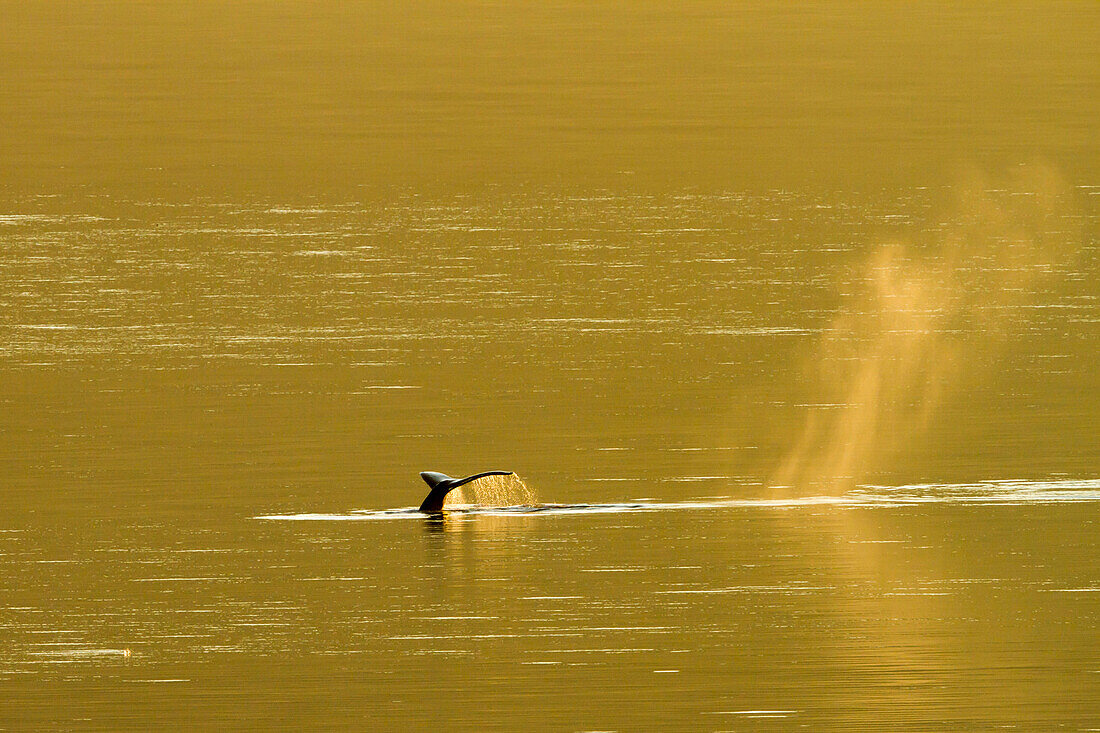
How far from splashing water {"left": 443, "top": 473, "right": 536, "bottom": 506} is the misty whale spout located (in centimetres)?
104

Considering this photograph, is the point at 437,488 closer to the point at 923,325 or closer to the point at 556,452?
the point at 556,452

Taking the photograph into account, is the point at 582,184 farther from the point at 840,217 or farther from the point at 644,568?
the point at 644,568

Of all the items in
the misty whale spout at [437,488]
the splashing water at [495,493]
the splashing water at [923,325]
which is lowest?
the misty whale spout at [437,488]

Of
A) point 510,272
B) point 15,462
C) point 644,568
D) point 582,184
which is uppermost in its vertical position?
point 582,184

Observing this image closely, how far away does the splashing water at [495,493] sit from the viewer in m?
49.2

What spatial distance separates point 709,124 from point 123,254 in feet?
258

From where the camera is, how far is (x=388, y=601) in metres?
40.4

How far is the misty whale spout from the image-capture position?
4406 cm

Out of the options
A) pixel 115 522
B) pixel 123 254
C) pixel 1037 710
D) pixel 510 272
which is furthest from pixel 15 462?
pixel 123 254

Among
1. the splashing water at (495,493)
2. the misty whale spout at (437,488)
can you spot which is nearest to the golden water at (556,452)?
the splashing water at (495,493)

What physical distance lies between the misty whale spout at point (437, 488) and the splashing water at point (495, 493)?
3.41 ft

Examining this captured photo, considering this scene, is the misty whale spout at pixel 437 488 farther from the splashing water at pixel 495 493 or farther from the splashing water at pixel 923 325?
the splashing water at pixel 923 325

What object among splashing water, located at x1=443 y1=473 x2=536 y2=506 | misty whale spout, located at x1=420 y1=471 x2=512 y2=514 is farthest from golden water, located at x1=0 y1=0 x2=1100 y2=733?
misty whale spout, located at x1=420 y1=471 x2=512 y2=514

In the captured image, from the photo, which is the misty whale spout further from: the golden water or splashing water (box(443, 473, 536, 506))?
splashing water (box(443, 473, 536, 506))
